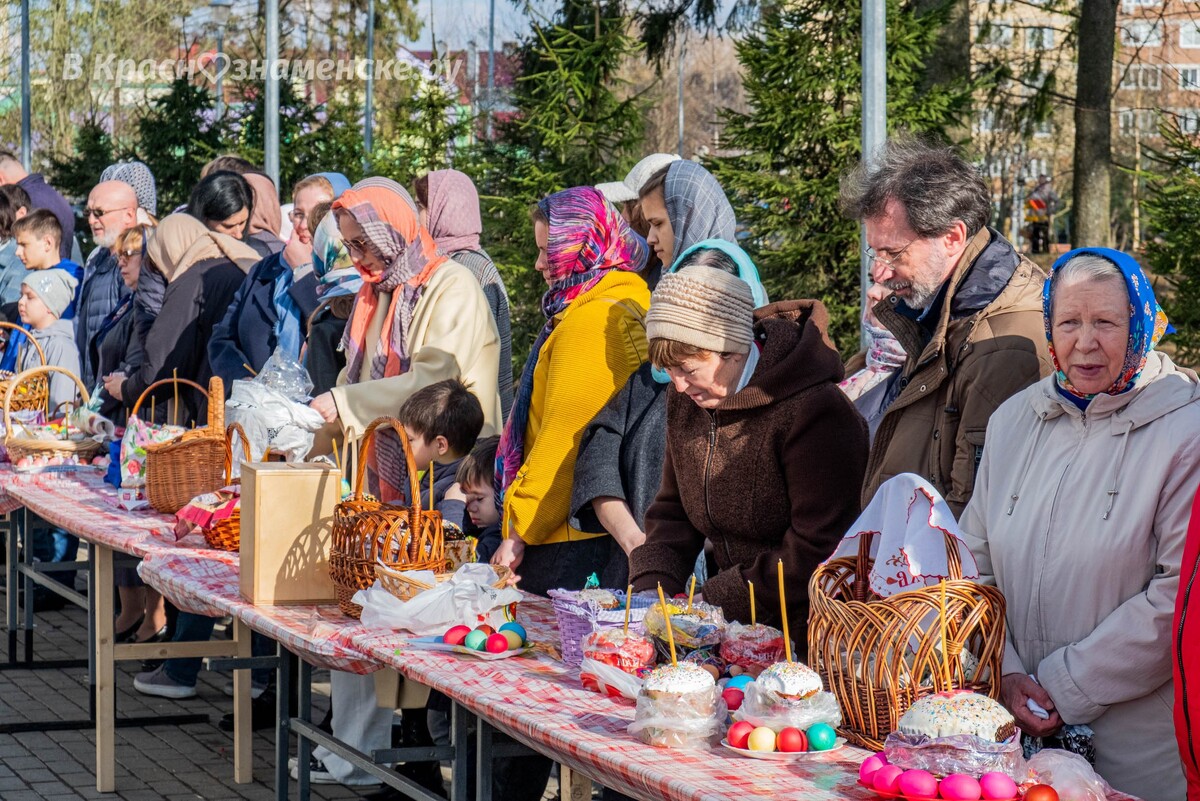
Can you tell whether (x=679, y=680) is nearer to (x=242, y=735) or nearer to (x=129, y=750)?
(x=242, y=735)

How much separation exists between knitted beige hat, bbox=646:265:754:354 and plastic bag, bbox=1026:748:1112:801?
1.13 m

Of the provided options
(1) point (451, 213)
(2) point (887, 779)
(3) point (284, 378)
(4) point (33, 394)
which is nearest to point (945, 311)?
(2) point (887, 779)

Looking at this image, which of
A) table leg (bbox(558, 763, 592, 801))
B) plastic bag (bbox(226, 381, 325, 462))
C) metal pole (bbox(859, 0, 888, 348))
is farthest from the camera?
metal pole (bbox(859, 0, 888, 348))

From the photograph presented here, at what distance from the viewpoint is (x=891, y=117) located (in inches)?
296

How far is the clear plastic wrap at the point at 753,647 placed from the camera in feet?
8.66

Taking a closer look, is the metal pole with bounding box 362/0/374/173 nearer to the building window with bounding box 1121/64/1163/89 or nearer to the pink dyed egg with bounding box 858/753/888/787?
the building window with bounding box 1121/64/1163/89

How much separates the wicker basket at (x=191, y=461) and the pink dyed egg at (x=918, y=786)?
3.03 metres

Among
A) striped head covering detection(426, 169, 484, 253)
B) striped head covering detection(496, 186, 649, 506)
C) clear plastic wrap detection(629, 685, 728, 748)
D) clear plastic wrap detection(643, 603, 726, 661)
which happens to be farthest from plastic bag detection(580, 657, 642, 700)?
striped head covering detection(426, 169, 484, 253)

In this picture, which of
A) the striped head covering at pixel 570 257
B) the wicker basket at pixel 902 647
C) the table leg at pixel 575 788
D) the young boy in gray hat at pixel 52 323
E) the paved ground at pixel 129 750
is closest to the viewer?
the wicker basket at pixel 902 647

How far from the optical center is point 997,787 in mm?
1984

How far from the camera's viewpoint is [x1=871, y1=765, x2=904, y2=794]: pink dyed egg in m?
2.03

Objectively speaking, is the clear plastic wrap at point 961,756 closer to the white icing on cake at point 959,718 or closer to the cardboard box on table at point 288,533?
the white icing on cake at point 959,718

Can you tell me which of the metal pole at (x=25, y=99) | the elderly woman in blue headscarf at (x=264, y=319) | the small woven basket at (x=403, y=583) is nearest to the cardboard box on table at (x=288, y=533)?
the small woven basket at (x=403, y=583)

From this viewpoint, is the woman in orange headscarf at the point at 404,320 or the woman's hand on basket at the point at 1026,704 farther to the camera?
the woman in orange headscarf at the point at 404,320
